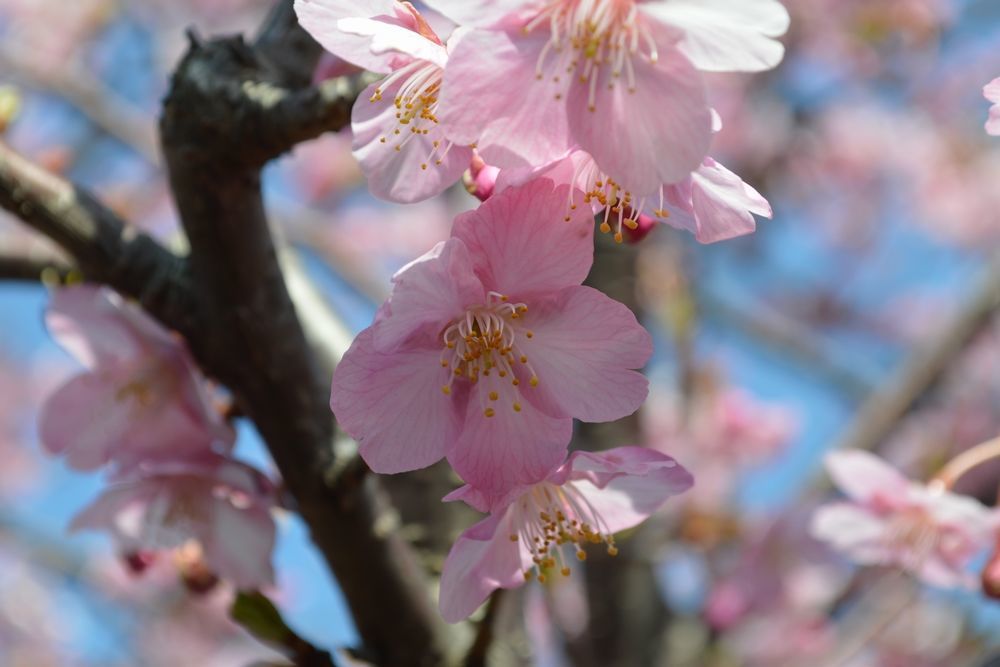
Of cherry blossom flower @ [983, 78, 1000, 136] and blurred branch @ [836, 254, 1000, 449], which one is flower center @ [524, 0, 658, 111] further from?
blurred branch @ [836, 254, 1000, 449]

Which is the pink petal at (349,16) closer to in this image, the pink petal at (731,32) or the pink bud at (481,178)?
the pink bud at (481,178)

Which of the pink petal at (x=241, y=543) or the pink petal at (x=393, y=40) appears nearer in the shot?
the pink petal at (x=393, y=40)

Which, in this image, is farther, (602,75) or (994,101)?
(994,101)

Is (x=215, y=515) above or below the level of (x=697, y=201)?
below

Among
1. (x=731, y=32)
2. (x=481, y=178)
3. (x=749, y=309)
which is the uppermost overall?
(x=731, y=32)

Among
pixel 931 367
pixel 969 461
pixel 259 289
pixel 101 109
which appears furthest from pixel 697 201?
pixel 101 109

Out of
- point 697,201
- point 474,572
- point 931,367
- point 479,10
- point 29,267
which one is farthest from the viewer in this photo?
point 931,367

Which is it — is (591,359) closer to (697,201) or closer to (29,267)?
(697,201)

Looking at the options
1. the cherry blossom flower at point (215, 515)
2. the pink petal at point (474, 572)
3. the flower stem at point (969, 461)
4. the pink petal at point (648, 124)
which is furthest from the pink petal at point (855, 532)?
the pink petal at point (648, 124)

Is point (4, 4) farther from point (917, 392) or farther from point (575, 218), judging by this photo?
point (575, 218)
